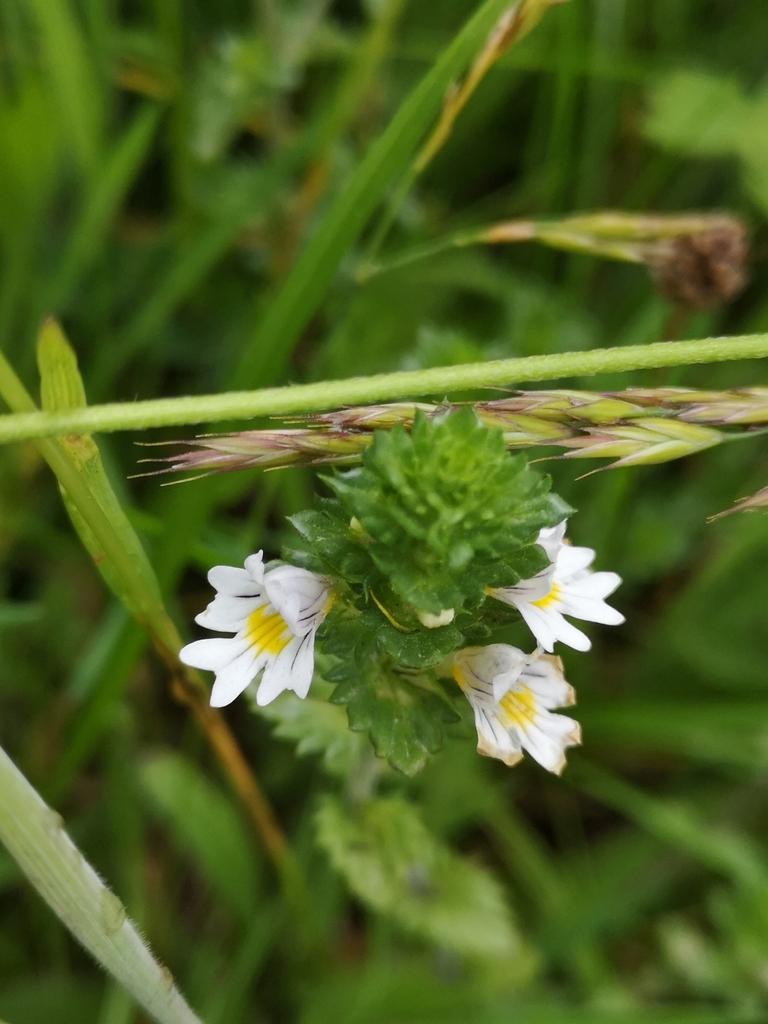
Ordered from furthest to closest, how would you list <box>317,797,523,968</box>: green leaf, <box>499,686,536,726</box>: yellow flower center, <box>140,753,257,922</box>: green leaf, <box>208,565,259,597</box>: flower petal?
<box>140,753,257,922</box>: green leaf → <box>317,797,523,968</box>: green leaf → <box>499,686,536,726</box>: yellow flower center → <box>208,565,259,597</box>: flower petal

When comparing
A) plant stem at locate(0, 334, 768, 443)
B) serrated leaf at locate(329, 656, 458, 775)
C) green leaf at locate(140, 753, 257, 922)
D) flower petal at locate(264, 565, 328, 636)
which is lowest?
green leaf at locate(140, 753, 257, 922)

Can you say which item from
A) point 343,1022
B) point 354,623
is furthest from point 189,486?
point 343,1022

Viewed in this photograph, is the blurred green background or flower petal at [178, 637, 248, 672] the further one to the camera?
the blurred green background

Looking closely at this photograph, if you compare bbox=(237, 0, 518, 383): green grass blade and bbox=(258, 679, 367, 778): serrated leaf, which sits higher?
bbox=(237, 0, 518, 383): green grass blade

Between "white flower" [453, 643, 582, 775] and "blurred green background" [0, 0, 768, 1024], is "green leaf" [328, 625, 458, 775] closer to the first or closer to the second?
"white flower" [453, 643, 582, 775]

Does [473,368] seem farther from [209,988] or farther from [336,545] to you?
[209,988]

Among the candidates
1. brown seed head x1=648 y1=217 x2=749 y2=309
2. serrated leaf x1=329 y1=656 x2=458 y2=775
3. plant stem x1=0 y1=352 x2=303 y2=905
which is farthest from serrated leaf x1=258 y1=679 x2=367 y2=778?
brown seed head x1=648 y1=217 x2=749 y2=309

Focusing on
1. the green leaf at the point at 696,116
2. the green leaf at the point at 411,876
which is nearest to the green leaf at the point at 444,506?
the green leaf at the point at 411,876
